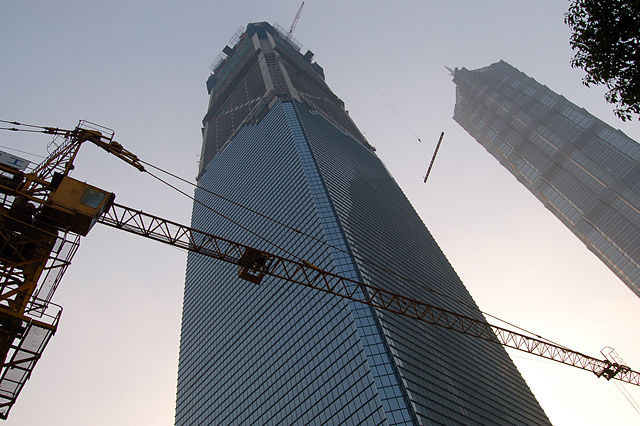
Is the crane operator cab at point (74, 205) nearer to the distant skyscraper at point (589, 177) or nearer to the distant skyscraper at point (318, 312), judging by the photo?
the distant skyscraper at point (318, 312)

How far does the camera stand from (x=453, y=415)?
241 ft

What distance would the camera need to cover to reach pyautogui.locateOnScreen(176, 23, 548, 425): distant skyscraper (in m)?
71.4

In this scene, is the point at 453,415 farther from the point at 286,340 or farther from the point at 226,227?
the point at 226,227

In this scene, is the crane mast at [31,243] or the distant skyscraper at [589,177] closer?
the crane mast at [31,243]

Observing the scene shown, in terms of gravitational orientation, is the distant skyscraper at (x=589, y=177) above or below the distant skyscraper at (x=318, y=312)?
above

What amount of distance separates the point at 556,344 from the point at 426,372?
25351 millimetres

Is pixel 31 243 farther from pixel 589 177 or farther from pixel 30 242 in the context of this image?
pixel 589 177

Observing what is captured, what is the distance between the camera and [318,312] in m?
82.6

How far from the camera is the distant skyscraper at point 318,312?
234 ft

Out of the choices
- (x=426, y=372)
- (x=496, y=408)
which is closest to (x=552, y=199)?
(x=496, y=408)

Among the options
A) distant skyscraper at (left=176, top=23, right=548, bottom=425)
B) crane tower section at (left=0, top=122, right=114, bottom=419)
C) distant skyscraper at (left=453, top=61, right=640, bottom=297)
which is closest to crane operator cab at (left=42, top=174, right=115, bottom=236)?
crane tower section at (left=0, top=122, right=114, bottom=419)

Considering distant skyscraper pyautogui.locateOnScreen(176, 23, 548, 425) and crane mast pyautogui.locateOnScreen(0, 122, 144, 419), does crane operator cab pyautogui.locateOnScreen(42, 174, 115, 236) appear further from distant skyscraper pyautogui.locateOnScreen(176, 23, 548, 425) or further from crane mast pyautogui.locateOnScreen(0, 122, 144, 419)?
distant skyscraper pyautogui.locateOnScreen(176, 23, 548, 425)

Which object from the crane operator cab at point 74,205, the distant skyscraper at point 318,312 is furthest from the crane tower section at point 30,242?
the distant skyscraper at point 318,312

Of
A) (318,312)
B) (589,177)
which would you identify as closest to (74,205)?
(318,312)
